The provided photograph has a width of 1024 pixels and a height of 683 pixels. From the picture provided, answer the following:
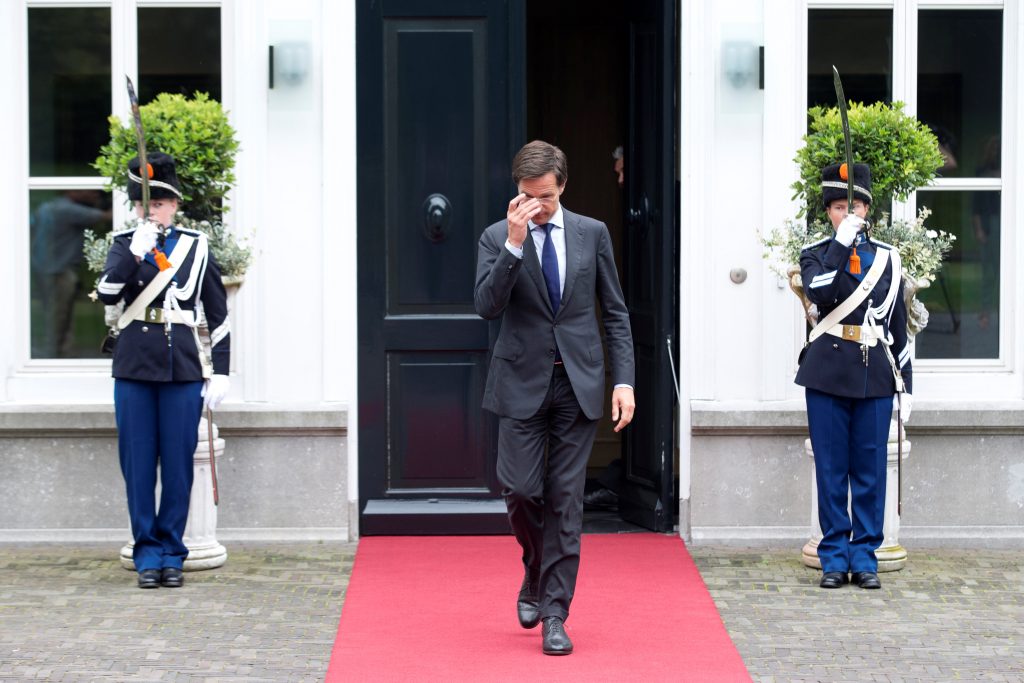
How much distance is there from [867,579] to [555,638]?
1936 mm

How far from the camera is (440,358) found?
845cm

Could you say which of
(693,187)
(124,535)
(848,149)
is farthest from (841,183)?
(124,535)

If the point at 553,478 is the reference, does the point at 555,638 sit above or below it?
below

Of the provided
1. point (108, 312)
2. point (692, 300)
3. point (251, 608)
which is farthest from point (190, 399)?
point (692, 300)

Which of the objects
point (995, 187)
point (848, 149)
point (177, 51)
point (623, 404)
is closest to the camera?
point (623, 404)

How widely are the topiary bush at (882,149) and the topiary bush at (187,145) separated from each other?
9.45ft

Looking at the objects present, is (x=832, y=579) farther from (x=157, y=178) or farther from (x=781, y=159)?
(x=157, y=178)

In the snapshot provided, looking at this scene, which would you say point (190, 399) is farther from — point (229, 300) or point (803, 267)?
point (803, 267)

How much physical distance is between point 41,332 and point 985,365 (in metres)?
5.17

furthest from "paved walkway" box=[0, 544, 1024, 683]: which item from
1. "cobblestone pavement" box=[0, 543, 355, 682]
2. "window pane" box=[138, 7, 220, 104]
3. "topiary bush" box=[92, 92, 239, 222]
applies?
"window pane" box=[138, 7, 220, 104]

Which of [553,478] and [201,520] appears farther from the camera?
[201,520]

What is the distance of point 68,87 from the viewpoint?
8.37 m

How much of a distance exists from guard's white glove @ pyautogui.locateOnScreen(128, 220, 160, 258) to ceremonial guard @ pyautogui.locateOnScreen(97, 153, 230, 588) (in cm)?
7


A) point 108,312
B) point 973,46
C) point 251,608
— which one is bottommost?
point 251,608
